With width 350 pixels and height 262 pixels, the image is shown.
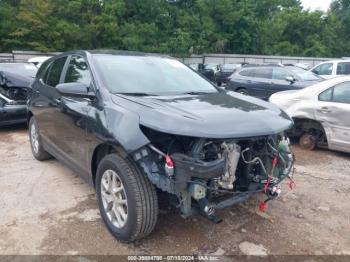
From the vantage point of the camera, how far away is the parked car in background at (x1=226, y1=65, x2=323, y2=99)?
1062 cm

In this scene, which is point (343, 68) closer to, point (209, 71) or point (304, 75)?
point (304, 75)

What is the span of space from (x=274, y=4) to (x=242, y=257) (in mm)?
49941

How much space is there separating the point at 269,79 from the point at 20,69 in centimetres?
745

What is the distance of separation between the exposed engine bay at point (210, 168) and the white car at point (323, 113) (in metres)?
2.97

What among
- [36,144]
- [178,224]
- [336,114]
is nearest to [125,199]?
[178,224]

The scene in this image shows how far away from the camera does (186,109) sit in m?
3.07

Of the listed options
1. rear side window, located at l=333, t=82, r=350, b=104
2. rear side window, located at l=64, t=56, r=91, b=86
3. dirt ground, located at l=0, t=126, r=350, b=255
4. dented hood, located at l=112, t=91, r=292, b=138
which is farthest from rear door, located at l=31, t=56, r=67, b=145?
rear side window, located at l=333, t=82, r=350, b=104

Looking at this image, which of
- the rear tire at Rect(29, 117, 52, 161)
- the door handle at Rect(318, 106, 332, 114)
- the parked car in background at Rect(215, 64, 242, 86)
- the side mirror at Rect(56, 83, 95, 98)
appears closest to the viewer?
the side mirror at Rect(56, 83, 95, 98)

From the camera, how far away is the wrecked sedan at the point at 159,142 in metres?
2.81

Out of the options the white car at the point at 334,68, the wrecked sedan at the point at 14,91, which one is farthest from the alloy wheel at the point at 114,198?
the white car at the point at 334,68

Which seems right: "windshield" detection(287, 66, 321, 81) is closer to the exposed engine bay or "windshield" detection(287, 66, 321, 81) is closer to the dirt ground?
the dirt ground

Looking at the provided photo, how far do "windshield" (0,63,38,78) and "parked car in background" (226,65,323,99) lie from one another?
21.4ft

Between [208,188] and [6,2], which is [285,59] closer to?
[6,2]

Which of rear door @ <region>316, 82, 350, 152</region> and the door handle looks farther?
the door handle
